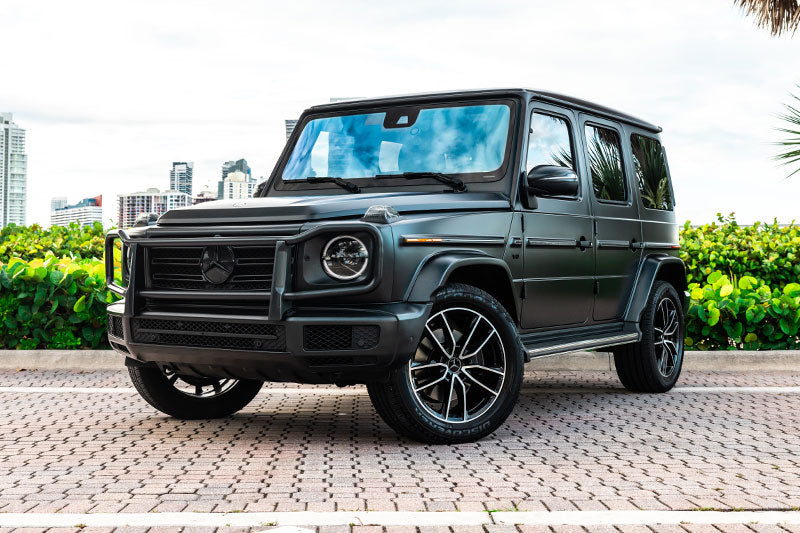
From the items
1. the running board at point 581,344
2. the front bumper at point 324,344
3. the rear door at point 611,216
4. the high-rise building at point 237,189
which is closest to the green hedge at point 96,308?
the high-rise building at point 237,189

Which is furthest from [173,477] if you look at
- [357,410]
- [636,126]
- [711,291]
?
[711,291]

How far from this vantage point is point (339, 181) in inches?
261

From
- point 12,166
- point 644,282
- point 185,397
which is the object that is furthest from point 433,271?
point 12,166

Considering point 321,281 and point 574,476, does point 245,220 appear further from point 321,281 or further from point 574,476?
point 574,476

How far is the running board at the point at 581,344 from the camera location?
20.9 feet

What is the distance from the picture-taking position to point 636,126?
8.58 meters

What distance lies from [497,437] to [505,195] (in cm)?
155

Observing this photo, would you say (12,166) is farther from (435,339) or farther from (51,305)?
(435,339)

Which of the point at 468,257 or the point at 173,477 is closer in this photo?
the point at 173,477

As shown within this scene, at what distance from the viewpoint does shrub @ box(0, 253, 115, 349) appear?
9.90 m

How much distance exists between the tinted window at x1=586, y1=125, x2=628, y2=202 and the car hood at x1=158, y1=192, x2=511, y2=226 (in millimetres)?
1633

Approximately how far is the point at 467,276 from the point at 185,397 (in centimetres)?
222

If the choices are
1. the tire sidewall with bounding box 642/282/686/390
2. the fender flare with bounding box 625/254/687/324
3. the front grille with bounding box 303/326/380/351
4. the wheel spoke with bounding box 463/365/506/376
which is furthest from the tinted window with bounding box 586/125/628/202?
the front grille with bounding box 303/326/380/351

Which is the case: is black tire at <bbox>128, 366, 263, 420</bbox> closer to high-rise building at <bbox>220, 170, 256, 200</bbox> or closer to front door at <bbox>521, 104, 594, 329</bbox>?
high-rise building at <bbox>220, 170, 256, 200</bbox>
